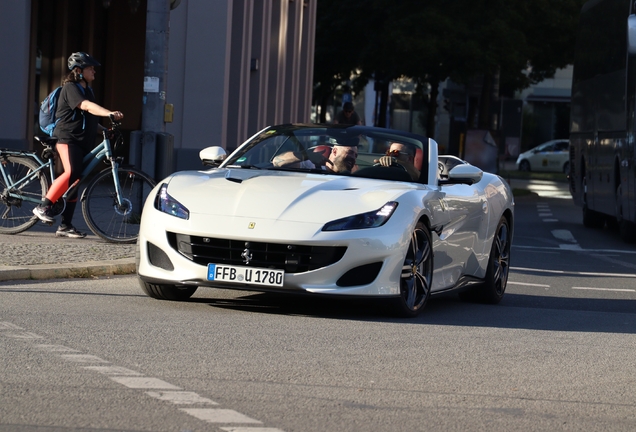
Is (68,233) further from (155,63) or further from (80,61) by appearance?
(155,63)

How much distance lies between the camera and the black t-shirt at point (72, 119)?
39.7 feet

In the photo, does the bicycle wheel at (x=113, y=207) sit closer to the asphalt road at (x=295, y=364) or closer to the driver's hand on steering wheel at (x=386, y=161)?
the asphalt road at (x=295, y=364)

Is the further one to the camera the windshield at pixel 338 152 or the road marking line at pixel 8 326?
the windshield at pixel 338 152

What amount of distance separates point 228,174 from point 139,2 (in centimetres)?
1516

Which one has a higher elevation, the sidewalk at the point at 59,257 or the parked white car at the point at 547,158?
the sidewalk at the point at 59,257

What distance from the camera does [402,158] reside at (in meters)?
9.33

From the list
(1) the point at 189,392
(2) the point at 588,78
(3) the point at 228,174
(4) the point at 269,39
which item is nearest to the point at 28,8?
(4) the point at 269,39

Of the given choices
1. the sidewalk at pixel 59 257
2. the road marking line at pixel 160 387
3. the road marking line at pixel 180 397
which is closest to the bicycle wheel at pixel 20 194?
the sidewalk at pixel 59 257

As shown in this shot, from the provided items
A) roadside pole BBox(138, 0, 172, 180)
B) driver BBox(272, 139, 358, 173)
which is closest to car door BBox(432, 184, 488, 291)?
driver BBox(272, 139, 358, 173)

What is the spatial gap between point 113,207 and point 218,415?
23.9ft

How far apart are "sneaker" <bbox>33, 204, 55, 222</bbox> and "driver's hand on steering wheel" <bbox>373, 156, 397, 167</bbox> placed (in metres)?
4.08

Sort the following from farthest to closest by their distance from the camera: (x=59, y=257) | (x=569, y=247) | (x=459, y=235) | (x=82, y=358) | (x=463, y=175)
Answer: (x=569, y=247), (x=59, y=257), (x=459, y=235), (x=463, y=175), (x=82, y=358)

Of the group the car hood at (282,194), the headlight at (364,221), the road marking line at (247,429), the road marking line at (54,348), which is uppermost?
the car hood at (282,194)


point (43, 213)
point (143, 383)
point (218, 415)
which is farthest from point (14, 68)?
point (218, 415)
